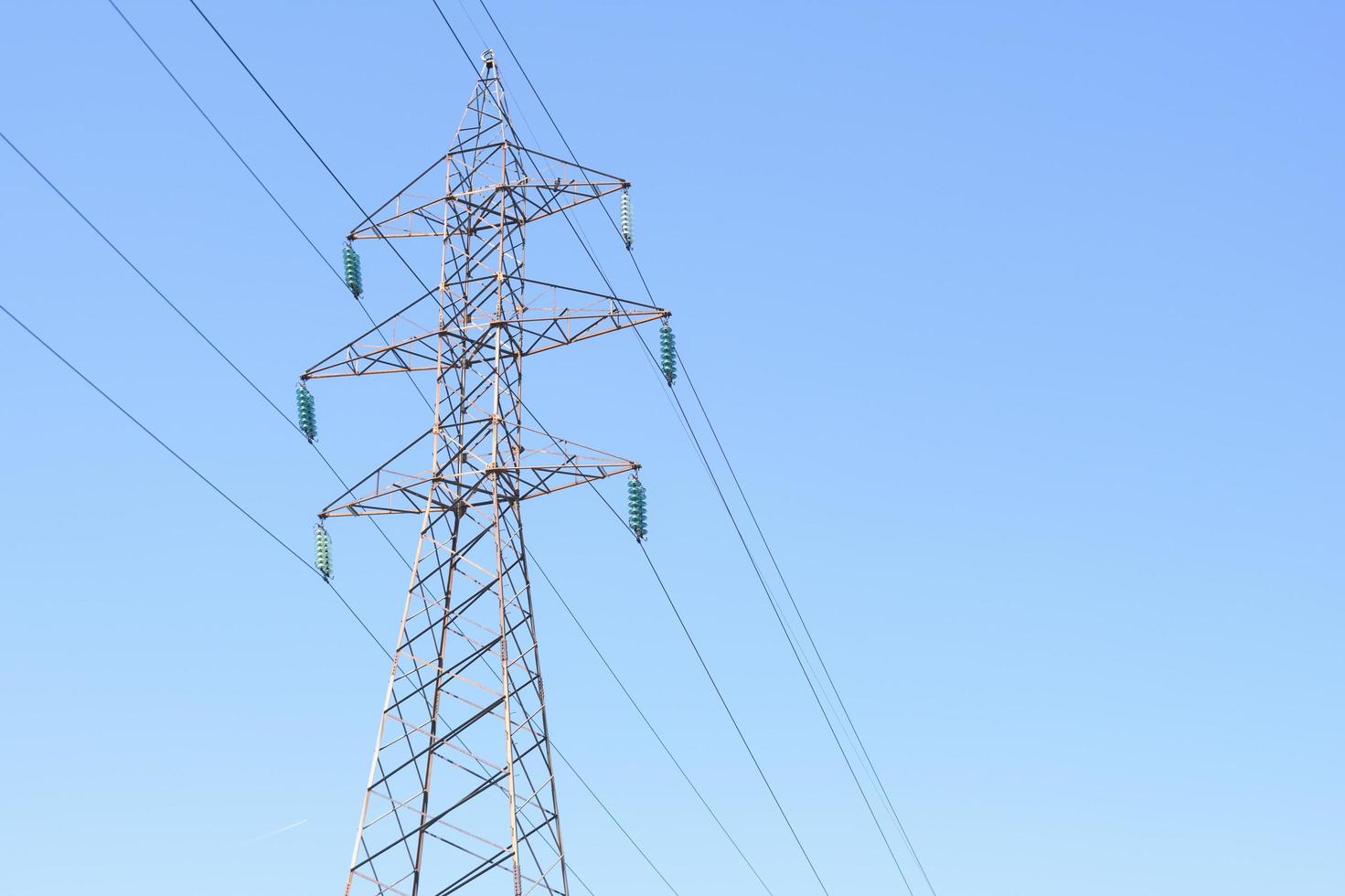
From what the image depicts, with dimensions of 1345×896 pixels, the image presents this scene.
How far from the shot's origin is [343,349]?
40.4m

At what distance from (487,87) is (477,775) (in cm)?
1614

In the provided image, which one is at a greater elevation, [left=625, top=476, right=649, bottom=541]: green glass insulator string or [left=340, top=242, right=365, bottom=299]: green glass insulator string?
[left=340, top=242, right=365, bottom=299]: green glass insulator string

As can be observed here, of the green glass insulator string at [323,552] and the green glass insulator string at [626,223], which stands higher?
the green glass insulator string at [626,223]

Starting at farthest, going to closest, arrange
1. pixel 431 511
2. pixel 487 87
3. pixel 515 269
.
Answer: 1. pixel 487 87
2. pixel 515 269
3. pixel 431 511

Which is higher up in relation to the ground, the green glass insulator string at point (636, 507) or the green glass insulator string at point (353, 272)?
the green glass insulator string at point (353, 272)

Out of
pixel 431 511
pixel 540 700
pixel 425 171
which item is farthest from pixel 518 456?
pixel 425 171

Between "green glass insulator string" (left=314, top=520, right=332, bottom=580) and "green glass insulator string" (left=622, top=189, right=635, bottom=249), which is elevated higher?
"green glass insulator string" (left=622, top=189, right=635, bottom=249)

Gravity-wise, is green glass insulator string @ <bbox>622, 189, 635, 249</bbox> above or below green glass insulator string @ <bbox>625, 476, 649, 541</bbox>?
above

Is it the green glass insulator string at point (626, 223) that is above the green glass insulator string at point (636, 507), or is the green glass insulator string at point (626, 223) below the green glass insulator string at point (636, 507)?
above

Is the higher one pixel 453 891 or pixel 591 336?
pixel 591 336

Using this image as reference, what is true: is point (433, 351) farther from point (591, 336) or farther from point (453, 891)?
point (453, 891)

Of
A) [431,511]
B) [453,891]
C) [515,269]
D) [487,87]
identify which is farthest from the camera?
[487,87]

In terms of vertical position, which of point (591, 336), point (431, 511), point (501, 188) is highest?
point (501, 188)

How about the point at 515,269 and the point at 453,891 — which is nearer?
the point at 453,891
